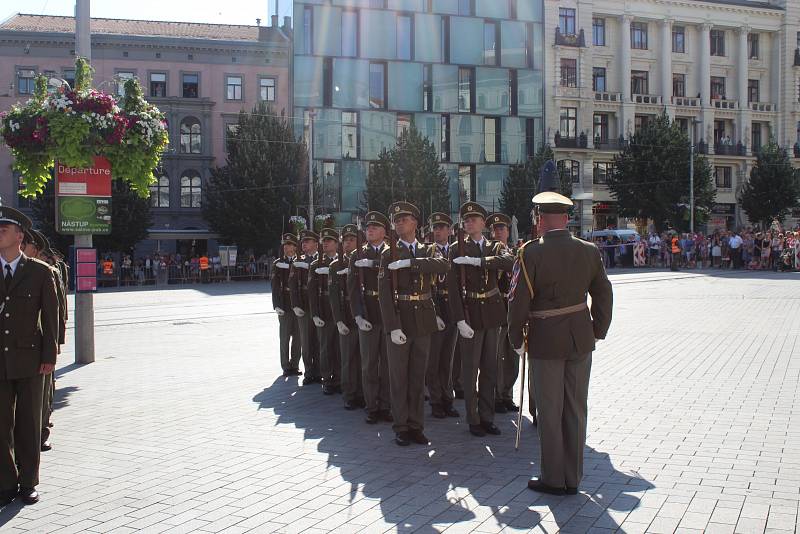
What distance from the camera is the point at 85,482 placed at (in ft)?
20.8

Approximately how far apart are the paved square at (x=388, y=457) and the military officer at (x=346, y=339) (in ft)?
0.97

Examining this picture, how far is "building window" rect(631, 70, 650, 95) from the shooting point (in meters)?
61.5

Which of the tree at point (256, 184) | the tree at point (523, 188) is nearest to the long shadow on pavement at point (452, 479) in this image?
the tree at point (256, 184)

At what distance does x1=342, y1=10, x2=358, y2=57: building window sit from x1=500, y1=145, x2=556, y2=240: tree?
12948mm

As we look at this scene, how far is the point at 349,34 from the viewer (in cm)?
5341

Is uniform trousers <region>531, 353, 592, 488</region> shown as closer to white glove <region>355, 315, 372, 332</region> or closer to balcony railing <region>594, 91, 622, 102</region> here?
white glove <region>355, 315, 372, 332</region>

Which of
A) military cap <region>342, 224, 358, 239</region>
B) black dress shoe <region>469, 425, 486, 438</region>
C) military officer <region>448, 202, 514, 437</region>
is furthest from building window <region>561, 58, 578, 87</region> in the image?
black dress shoe <region>469, 425, 486, 438</region>

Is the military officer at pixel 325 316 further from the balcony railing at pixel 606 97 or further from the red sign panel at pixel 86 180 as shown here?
the balcony railing at pixel 606 97

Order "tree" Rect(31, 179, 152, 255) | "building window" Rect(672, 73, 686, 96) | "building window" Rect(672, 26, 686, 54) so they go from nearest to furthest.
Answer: "tree" Rect(31, 179, 152, 255) < "building window" Rect(672, 26, 686, 54) < "building window" Rect(672, 73, 686, 96)

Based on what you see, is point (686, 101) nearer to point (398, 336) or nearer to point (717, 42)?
point (717, 42)

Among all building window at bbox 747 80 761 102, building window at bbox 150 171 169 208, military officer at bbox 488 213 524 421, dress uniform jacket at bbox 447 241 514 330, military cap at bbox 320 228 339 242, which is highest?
building window at bbox 747 80 761 102

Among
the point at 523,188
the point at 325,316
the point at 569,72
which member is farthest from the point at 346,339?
the point at 569,72

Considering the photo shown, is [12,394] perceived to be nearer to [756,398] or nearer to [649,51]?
[756,398]

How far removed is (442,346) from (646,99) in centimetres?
5650
